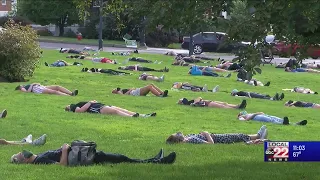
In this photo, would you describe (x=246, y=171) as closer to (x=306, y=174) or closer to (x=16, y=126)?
(x=306, y=174)

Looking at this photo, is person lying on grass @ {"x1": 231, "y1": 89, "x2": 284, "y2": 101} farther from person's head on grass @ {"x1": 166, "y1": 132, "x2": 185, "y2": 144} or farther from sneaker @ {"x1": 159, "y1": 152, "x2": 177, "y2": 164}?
sneaker @ {"x1": 159, "y1": 152, "x2": 177, "y2": 164}

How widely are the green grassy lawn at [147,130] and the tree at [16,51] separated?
91cm

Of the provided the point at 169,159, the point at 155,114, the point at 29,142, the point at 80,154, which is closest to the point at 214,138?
the point at 169,159

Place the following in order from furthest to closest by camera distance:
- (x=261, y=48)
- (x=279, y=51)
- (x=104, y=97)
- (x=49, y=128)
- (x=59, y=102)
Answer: (x=104, y=97) → (x=59, y=102) → (x=49, y=128) → (x=279, y=51) → (x=261, y=48)

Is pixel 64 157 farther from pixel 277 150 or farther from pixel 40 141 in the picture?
pixel 277 150

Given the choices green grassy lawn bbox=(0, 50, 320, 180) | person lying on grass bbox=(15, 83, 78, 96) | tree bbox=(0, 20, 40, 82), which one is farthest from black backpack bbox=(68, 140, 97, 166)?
tree bbox=(0, 20, 40, 82)

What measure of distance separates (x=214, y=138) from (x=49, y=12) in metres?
54.1

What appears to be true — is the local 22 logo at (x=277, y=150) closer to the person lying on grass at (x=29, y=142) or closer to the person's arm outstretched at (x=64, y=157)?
the person's arm outstretched at (x=64, y=157)

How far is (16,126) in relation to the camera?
12.9 m

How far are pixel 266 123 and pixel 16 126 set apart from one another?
4.90 metres

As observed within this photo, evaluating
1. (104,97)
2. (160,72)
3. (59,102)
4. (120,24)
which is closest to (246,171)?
(120,24)

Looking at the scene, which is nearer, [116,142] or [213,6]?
[213,6]

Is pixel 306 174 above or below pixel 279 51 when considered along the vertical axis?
below

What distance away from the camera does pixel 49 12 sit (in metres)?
64.1
